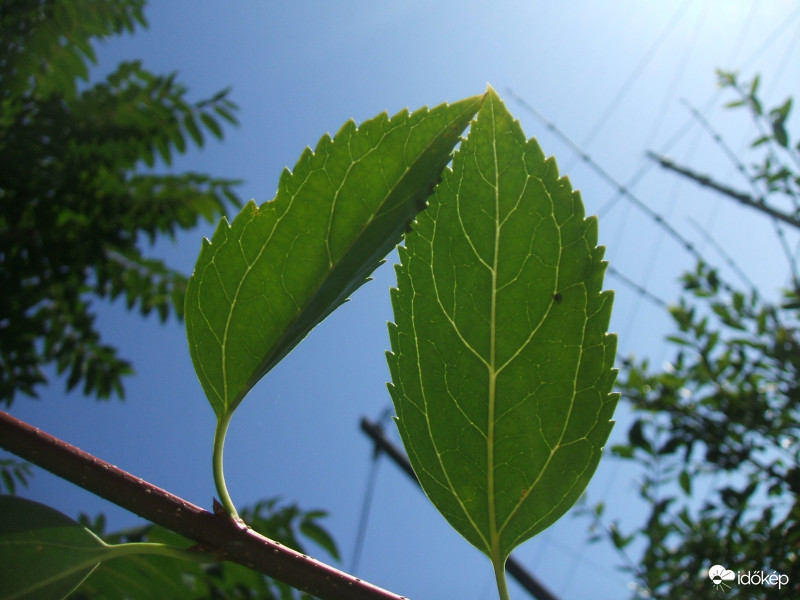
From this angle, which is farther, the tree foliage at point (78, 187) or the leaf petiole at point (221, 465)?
the tree foliage at point (78, 187)

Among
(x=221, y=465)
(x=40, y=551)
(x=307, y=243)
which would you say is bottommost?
(x=40, y=551)

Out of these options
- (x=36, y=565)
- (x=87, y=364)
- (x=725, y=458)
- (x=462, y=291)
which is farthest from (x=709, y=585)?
(x=87, y=364)

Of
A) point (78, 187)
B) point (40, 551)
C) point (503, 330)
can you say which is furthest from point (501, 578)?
point (78, 187)

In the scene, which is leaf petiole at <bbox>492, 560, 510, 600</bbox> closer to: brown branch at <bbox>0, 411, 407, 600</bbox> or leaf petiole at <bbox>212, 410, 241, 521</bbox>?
brown branch at <bbox>0, 411, 407, 600</bbox>

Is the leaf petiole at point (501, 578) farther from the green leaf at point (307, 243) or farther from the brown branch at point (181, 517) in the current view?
the green leaf at point (307, 243)

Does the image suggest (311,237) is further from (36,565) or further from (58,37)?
(58,37)

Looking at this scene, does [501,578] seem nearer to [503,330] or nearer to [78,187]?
[503,330]

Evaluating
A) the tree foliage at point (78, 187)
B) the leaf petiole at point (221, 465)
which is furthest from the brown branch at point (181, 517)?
the tree foliage at point (78, 187)
